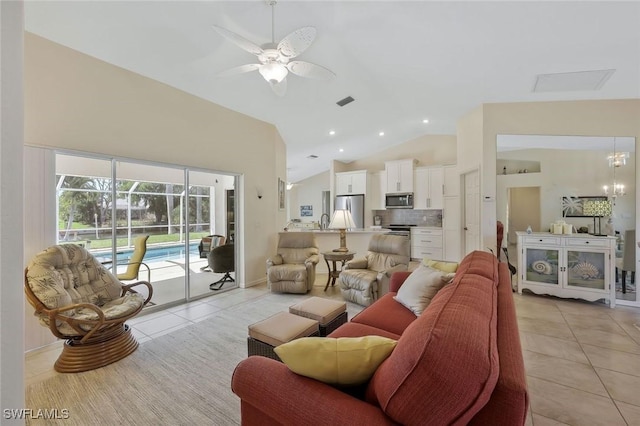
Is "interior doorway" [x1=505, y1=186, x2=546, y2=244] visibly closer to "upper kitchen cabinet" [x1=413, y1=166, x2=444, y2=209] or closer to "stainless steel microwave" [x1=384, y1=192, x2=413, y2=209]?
"upper kitchen cabinet" [x1=413, y1=166, x2=444, y2=209]

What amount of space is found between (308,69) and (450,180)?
5.18 meters

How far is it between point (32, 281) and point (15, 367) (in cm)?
184

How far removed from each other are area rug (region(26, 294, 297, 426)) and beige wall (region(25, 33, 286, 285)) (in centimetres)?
205

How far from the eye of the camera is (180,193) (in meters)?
3.68

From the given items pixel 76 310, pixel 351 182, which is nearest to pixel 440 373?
pixel 76 310

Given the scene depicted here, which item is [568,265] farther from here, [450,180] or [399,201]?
[399,201]

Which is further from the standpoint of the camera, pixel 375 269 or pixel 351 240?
pixel 351 240

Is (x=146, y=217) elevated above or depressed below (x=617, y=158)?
below

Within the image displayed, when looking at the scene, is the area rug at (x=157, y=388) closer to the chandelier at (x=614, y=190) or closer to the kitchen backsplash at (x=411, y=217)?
the chandelier at (x=614, y=190)

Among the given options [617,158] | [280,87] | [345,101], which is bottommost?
[617,158]

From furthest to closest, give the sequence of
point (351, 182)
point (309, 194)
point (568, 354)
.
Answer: point (309, 194) < point (351, 182) < point (568, 354)

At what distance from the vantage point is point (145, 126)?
318 centimetres

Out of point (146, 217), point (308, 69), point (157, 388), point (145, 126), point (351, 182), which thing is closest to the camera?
point (157, 388)

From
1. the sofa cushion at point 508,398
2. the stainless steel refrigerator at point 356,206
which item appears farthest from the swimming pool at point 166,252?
the stainless steel refrigerator at point 356,206
